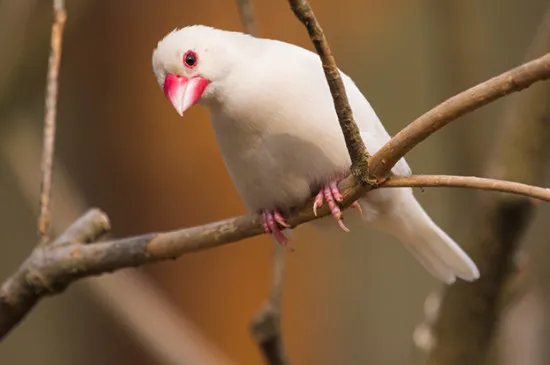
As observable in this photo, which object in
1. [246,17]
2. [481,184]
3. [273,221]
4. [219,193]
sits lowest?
[481,184]

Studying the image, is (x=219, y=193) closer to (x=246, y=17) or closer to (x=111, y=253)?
(x=246, y=17)

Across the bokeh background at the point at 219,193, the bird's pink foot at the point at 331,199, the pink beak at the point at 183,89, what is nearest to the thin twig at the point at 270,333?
the bird's pink foot at the point at 331,199

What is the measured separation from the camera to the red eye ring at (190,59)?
97 centimetres

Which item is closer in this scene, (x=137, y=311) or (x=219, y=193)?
(x=137, y=311)

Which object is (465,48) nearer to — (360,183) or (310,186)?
(310,186)

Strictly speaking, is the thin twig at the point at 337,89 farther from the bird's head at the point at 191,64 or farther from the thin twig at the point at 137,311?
the thin twig at the point at 137,311

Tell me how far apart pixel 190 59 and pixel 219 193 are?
166 centimetres

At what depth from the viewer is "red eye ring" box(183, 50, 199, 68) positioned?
0.97 metres

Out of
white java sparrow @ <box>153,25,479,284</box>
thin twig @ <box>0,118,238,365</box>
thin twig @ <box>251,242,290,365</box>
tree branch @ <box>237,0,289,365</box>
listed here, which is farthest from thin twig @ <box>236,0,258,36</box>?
thin twig @ <box>0,118,238,365</box>

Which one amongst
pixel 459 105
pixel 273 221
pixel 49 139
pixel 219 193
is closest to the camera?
pixel 459 105

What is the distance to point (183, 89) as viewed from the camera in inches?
37.7

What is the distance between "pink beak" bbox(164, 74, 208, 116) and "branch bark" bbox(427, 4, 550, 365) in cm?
63

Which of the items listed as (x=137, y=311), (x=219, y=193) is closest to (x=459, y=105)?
(x=137, y=311)

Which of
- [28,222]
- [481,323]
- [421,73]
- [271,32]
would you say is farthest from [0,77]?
[421,73]
